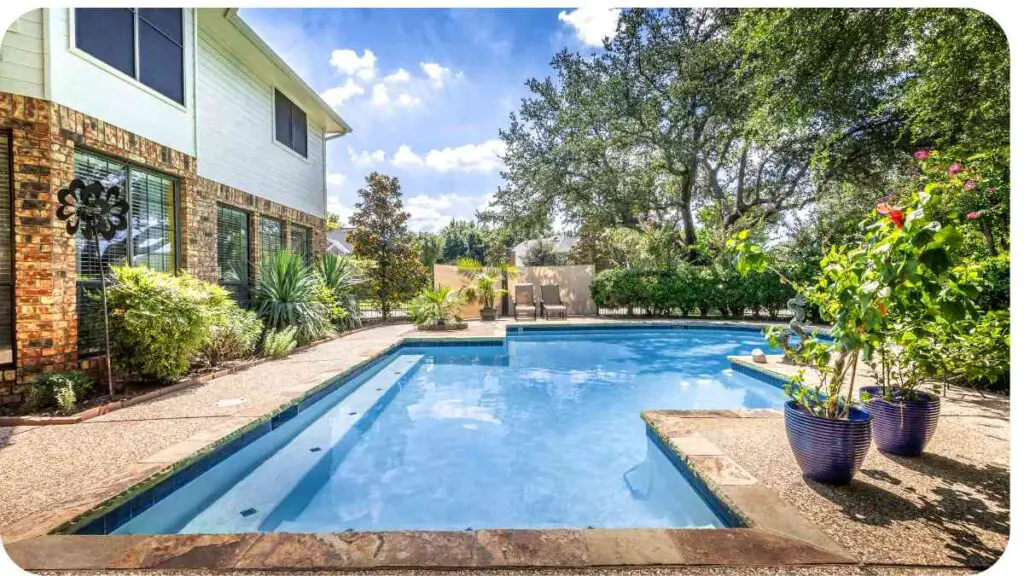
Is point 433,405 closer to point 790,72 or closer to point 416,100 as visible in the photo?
point 416,100

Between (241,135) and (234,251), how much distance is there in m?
2.14

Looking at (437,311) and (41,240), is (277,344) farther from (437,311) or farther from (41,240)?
(437,311)

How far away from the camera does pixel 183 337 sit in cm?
510

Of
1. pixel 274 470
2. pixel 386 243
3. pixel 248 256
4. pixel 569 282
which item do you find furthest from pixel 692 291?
pixel 274 470

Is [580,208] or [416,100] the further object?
[580,208]

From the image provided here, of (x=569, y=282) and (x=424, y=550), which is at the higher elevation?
(x=569, y=282)

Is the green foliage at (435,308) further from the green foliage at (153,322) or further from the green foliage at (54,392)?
the green foliage at (54,392)

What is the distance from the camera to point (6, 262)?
4402 mm

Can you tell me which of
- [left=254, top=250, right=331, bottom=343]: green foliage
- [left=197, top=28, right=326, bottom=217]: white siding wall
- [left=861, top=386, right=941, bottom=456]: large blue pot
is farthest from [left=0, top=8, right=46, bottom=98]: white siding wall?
[left=861, top=386, right=941, bottom=456]: large blue pot

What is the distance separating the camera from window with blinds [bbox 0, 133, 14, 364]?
433cm

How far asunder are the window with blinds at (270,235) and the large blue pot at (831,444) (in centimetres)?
879

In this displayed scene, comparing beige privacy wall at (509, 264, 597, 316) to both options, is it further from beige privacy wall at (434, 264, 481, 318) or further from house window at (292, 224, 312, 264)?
house window at (292, 224, 312, 264)
